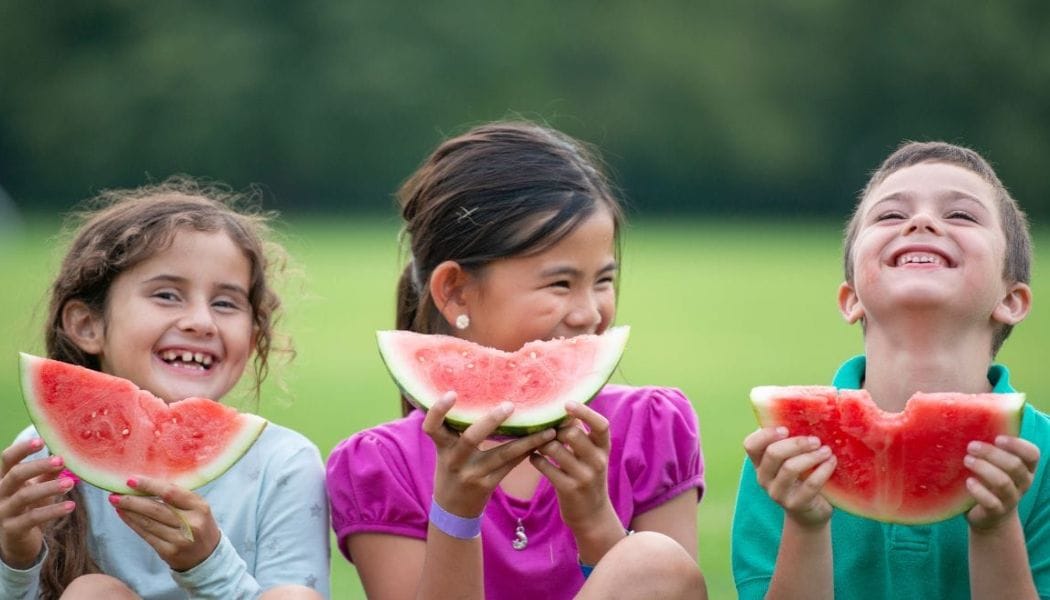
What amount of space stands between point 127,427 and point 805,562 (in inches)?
65.9

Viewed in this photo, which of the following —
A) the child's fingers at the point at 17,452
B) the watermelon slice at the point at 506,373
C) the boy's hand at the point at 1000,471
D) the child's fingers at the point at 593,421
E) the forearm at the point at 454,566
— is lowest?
the forearm at the point at 454,566

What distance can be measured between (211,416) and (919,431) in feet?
5.52

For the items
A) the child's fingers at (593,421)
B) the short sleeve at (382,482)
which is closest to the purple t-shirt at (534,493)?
the short sleeve at (382,482)

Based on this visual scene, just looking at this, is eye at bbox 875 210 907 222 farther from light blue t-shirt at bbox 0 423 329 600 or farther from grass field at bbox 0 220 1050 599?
light blue t-shirt at bbox 0 423 329 600

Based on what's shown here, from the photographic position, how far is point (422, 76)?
37.6 m

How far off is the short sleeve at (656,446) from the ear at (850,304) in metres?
0.51

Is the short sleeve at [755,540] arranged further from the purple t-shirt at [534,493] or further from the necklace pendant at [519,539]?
the necklace pendant at [519,539]

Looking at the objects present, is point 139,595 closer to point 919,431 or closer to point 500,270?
point 500,270

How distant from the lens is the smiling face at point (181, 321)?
12.9ft

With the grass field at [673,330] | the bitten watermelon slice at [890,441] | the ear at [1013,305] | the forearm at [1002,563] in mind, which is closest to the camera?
the forearm at [1002,563]

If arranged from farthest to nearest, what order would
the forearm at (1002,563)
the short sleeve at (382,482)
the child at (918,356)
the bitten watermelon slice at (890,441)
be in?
the short sleeve at (382,482)
the child at (918,356)
the bitten watermelon slice at (890,441)
the forearm at (1002,563)

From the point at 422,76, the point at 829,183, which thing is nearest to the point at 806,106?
the point at 829,183

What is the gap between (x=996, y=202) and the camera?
3.64 metres

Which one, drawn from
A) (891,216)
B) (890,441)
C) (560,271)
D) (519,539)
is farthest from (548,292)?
(890,441)
